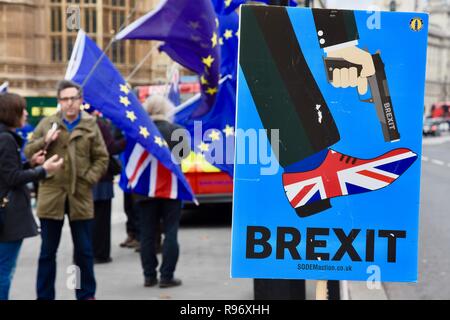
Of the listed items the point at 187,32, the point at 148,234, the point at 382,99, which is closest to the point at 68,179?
the point at 148,234

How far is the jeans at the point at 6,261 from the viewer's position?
4477 mm

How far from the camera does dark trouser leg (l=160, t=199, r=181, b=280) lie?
6.02m

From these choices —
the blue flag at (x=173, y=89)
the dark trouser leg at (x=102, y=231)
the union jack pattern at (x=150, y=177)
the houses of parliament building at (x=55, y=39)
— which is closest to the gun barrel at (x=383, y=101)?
the houses of parliament building at (x=55, y=39)

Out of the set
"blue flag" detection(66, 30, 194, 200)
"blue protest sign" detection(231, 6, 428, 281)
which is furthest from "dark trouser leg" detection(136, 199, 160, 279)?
"blue protest sign" detection(231, 6, 428, 281)

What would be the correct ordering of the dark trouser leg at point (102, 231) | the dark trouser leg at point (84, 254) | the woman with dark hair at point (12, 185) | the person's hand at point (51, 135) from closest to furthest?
the woman with dark hair at point (12, 185) < the person's hand at point (51, 135) < the dark trouser leg at point (84, 254) < the dark trouser leg at point (102, 231)

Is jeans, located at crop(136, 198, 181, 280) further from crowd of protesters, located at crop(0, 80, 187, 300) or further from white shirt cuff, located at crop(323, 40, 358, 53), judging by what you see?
white shirt cuff, located at crop(323, 40, 358, 53)

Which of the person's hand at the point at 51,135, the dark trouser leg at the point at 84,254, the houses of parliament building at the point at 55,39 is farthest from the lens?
the houses of parliament building at the point at 55,39

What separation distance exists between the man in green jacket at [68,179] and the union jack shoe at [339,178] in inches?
114

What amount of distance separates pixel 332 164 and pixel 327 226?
218mm

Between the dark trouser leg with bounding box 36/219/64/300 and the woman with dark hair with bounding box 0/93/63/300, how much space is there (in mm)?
395

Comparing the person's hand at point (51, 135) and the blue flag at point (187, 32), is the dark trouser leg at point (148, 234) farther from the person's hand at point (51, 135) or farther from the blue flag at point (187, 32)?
the person's hand at point (51, 135)

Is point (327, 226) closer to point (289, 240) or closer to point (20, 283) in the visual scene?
point (289, 240)

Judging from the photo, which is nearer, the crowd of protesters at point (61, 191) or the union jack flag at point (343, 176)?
the union jack flag at point (343, 176)

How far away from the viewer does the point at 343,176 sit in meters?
2.34
